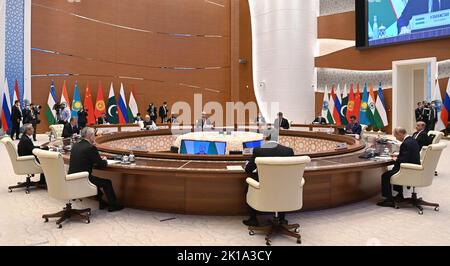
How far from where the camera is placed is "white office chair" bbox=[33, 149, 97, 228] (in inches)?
162

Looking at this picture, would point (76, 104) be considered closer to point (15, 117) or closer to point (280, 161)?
point (15, 117)

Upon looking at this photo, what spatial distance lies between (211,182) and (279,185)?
117 centimetres

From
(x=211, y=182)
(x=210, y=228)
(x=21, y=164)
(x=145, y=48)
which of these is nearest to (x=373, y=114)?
(x=145, y=48)

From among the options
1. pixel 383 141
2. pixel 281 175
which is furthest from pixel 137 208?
pixel 383 141

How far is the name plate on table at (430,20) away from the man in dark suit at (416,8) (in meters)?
0.13

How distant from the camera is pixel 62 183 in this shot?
4160 millimetres

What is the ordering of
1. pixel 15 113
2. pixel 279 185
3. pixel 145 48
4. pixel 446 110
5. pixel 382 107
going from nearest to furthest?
1. pixel 279 185
2. pixel 15 113
3. pixel 446 110
4. pixel 382 107
5. pixel 145 48

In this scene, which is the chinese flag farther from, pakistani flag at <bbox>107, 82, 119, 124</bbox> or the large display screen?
the large display screen

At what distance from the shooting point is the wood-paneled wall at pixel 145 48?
14336 mm

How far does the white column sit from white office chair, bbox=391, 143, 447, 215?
42.4 feet

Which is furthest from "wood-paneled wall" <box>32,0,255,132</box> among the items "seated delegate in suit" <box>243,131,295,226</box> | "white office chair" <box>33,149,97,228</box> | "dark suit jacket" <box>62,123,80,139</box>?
"seated delegate in suit" <box>243,131,295,226</box>

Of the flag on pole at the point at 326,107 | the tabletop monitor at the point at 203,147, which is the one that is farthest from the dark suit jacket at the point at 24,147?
the flag on pole at the point at 326,107
